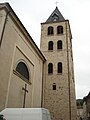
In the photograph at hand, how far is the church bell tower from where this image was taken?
59.1 feet

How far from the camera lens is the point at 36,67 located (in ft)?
54.1

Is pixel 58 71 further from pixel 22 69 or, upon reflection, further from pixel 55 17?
pixel 55 17

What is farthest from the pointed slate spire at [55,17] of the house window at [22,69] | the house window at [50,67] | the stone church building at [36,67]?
the house window at [22,69]

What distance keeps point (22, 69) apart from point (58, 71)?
7.59m

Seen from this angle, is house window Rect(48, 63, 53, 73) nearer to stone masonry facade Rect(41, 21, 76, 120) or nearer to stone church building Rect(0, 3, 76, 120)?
stone church building Rect(0, 3, 76, 120)

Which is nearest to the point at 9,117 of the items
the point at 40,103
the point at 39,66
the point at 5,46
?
the point at 5,46

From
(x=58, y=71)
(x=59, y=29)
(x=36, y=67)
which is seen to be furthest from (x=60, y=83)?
(x=59, y=29)

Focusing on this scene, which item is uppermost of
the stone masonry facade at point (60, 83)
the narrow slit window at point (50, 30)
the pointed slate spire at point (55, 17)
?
the pointed slate spire at point (55, 17)

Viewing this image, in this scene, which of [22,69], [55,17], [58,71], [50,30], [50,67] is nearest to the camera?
[22,69]

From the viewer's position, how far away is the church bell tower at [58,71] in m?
18.0

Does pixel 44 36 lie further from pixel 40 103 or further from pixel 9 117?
pixel 9 117

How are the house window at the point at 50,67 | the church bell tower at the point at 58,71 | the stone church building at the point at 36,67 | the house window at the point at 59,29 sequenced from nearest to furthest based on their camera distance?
1. the stone church building at the point at 36,67
2. the church bell tower at the point at 58,71
3. the house window at the point at 50,67
4. the house window at the point at 59,29

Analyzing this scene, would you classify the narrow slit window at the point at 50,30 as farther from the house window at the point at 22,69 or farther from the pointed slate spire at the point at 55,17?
the house window at the point at 22,69

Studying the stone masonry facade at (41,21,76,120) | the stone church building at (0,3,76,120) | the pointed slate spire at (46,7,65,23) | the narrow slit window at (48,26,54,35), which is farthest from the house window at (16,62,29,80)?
the pointed slate spire at (46,7,65,23)
